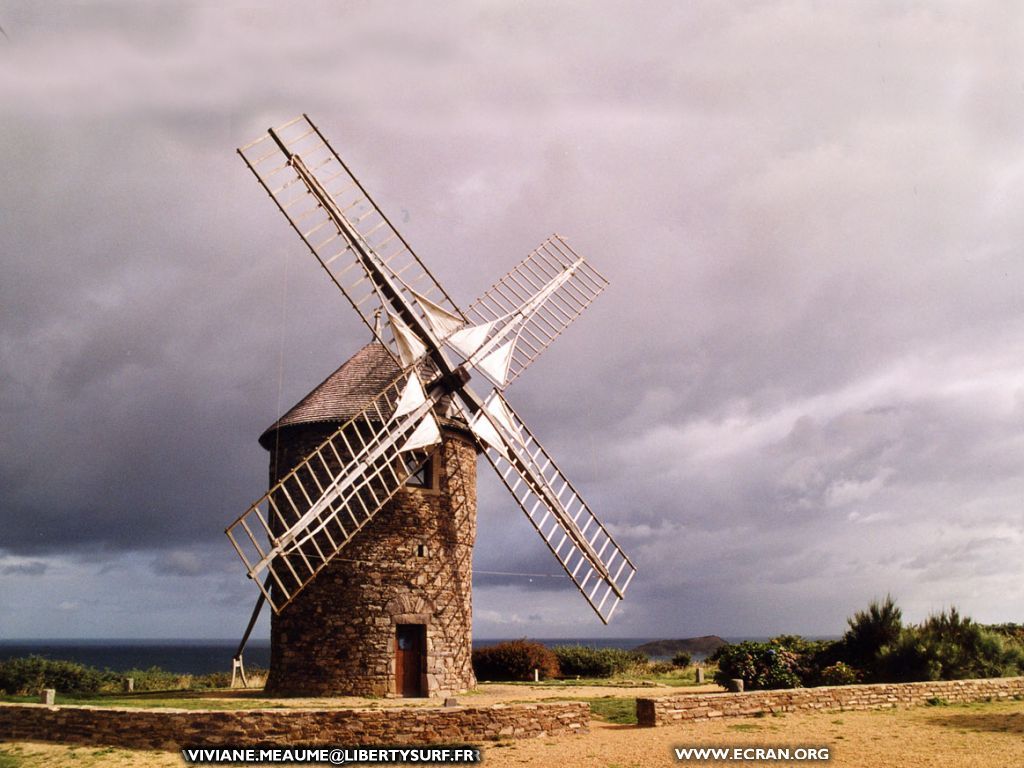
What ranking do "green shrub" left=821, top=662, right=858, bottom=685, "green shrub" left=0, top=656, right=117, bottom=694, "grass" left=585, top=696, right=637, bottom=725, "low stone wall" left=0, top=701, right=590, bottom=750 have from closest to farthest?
"low stone wall" left=0, top=701, right=590, bottom=750
"grass" left=585, top=696, right=637, bottom=725
"green shrub" left=821, top=662, right=858, bottom=685
"green shrub" left=0, top=656, right=117, bottom=694

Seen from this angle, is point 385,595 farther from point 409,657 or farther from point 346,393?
point 346,393

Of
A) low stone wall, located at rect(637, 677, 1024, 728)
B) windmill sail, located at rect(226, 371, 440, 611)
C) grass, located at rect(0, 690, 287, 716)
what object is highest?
windmill sail, located at rect(226, 371, 440, 611)

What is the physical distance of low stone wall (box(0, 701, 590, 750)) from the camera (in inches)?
478

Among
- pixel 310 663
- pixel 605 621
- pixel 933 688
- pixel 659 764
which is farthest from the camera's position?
pixel 605 621

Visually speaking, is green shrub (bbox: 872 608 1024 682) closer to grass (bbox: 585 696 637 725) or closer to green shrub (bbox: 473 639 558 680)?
grass (bbox: 585 696 637 725)

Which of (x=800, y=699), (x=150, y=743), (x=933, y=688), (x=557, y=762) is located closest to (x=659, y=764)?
(x=557, y=762)

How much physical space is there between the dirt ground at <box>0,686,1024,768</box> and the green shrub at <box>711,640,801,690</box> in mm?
2292

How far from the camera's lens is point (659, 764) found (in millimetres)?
11000

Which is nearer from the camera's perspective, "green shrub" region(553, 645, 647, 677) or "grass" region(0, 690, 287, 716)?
"grass" region(0, 690, 287, 716)

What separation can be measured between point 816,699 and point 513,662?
11.4 m

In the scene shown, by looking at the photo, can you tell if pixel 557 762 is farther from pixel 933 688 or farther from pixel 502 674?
pixel 502 674

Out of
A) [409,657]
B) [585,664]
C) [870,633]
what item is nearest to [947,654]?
[870,633]

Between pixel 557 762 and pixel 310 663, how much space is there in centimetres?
821

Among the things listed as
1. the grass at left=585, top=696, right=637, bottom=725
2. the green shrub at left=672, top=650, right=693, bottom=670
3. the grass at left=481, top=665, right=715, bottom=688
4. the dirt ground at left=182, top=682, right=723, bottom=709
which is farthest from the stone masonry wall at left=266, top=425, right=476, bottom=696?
the green shrub at left=672, top=650, right=693, bottom=670
